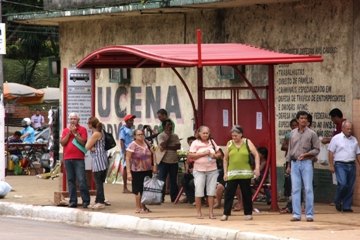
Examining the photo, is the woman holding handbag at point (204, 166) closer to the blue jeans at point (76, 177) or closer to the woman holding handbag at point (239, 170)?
the woman holding handbag at point (239, 170)

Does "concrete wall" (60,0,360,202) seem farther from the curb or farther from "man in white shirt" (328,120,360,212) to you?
the curb

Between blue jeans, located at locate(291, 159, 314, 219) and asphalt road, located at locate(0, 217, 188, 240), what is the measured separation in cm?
239

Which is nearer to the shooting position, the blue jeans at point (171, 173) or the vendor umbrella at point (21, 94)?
the blue jeans at point (171, 173)

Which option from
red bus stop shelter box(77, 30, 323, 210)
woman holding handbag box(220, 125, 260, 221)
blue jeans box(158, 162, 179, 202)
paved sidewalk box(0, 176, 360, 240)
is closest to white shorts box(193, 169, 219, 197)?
woman holding handbag box(220, 125, 260, 221)

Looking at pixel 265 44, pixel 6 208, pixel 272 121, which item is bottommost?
pixel 6 208

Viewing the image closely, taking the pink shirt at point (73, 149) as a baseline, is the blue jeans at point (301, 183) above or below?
below

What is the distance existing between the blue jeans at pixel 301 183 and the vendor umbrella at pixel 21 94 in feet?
71.8

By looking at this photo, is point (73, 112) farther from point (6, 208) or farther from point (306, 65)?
point (306, 65)

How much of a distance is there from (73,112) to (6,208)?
2271 millimetres

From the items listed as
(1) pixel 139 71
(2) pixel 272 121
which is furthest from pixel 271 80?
(1) pixel 139 71

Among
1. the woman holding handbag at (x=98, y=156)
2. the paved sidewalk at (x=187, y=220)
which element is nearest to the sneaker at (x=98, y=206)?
the woman holding handbag at (x=98, y=156)

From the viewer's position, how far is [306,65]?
2261 cm

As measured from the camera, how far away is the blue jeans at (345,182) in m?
20.5

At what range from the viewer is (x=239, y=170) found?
19.1m
